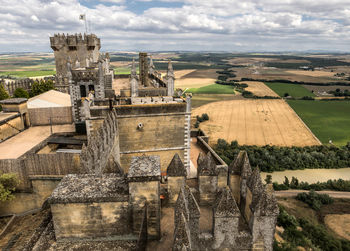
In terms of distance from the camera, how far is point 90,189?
9.86 meters

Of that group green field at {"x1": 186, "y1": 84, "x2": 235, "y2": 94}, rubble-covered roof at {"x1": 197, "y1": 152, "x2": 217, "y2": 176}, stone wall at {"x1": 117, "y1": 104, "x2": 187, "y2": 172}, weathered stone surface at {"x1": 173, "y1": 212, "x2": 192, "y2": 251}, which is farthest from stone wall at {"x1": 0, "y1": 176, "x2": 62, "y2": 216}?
green field at {"x1": 186, "y1": 84, "x2": 235, "y2": 94}

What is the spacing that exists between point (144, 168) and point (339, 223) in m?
37.8

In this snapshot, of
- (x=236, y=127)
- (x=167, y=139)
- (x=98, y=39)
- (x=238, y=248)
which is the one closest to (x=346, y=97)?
(x=236, y=127)

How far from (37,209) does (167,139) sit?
1230 centimetres

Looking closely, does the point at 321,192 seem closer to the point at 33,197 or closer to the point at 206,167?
the point at 206,167

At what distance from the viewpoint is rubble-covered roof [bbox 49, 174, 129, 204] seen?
9297mm

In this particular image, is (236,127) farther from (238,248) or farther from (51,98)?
(238,248)

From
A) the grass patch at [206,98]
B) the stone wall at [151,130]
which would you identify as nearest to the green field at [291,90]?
the grass patch at [206,98]

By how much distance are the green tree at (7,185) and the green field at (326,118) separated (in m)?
69.3

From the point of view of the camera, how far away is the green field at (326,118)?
68188 mm

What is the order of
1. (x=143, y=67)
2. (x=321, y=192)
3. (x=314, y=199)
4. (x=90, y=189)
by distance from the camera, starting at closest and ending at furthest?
(x=90, y=189) → (x=143, y=67) → (x=314, y=199) → (x=321, y=192)

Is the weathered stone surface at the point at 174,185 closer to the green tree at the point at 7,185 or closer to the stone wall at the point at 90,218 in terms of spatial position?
the stone wall at the point at 90,218

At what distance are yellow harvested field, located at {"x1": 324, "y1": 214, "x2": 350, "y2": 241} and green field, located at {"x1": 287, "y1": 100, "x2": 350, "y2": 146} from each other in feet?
105

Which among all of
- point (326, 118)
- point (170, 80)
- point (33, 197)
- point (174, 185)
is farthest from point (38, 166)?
point (326, 118)
